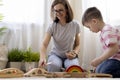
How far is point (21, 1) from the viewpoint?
201 cm

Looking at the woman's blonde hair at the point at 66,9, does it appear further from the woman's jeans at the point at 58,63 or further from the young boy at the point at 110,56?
the young boy at the point at 110,56

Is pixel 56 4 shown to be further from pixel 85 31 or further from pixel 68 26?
pixel 85 31

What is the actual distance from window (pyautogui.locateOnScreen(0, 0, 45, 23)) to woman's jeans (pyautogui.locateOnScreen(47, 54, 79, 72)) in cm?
44

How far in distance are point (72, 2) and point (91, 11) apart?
2.16 feet

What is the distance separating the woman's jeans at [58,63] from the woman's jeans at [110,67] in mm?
368

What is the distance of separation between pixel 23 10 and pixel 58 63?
24.4 inches

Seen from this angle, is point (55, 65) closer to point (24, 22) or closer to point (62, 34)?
point (62, 34)

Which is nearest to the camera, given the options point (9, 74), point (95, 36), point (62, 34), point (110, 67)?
point (9, 74)

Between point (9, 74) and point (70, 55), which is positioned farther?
point (70, 55)

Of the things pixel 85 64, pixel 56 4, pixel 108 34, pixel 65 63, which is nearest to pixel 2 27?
pixel 56 4

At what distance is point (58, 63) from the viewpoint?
1638 mm

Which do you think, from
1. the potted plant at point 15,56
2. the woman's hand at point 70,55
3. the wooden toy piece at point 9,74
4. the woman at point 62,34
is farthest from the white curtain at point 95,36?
the wooden toy piece at point 9,74

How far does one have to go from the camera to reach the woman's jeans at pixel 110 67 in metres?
1.19

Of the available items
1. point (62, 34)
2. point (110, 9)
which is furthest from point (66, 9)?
point (110, 9)
